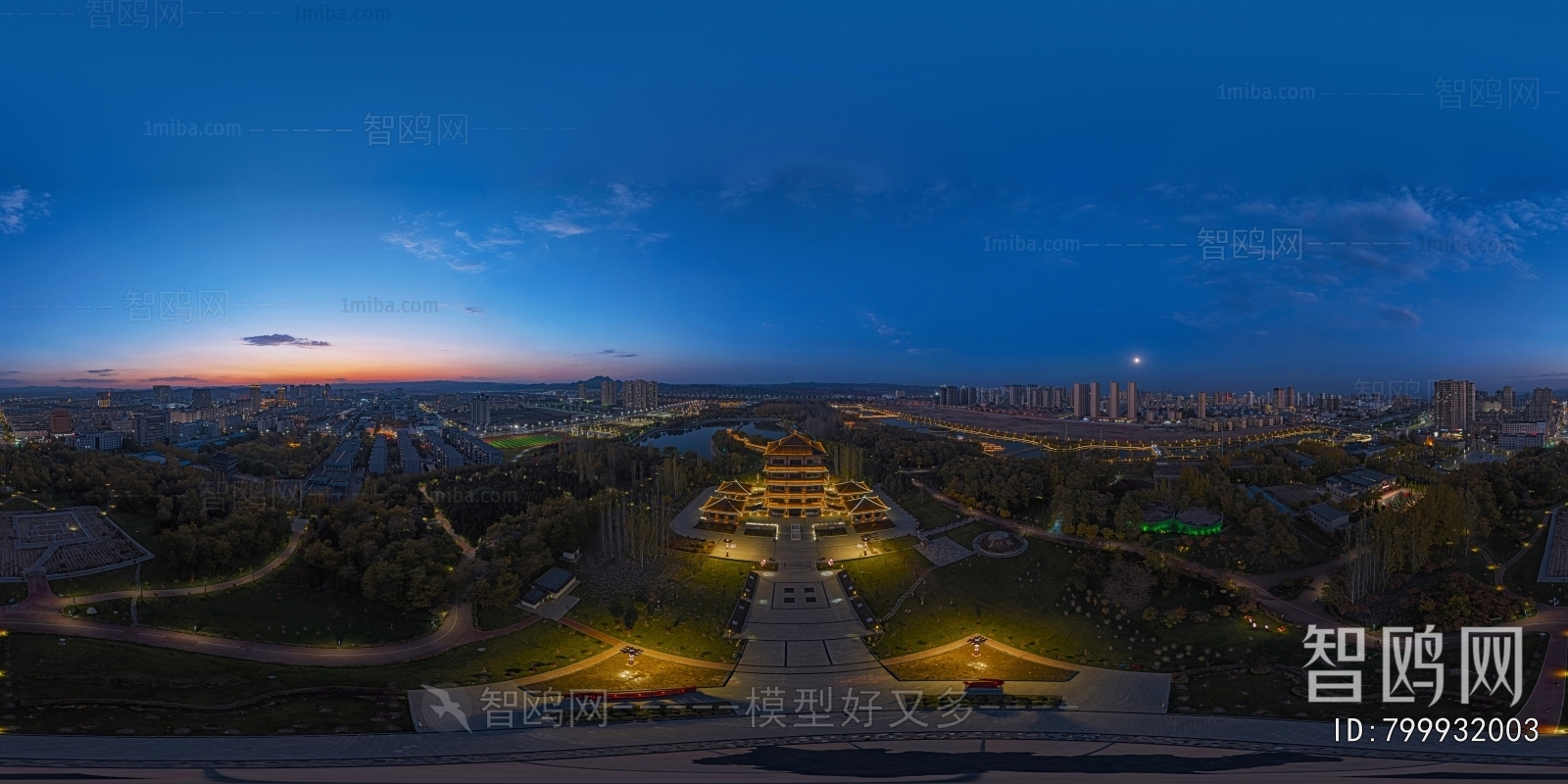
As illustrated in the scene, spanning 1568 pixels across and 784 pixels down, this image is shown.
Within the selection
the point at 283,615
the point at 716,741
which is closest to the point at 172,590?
the point at 283,615

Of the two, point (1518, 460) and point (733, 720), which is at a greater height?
point (1518, 460)

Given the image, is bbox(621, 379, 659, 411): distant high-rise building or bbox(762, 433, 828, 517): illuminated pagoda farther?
bbox(621, 379, 659, 411): distant high-rise building

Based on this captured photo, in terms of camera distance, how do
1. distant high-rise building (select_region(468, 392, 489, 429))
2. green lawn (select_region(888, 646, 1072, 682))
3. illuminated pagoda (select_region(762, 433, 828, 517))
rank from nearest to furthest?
green lawn (select_region(888, 646, 1072, 682)) → illuminated pagoda (select_region(762, 433, 828, 517)) → distant high-rise building (select_region(468, 392, 489, 429))

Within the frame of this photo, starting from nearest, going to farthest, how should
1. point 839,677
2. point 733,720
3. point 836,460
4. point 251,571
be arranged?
point 733,720
point 839,677
point 251,571
point 836,460

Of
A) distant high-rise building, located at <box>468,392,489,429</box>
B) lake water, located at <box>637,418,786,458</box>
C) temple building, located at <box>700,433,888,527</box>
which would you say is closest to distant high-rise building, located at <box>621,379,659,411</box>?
lake water, located at <box>637,418,786,458</box>

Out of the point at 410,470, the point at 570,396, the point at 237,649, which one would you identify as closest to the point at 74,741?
the point at 237,649

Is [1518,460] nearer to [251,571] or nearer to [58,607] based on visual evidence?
[251,571]

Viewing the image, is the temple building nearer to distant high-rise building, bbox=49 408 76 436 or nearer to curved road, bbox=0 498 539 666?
curved road, bbox=0 498 539 666

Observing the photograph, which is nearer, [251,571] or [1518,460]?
[251,571]

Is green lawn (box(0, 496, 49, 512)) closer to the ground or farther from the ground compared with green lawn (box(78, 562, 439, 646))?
farther from the ground
